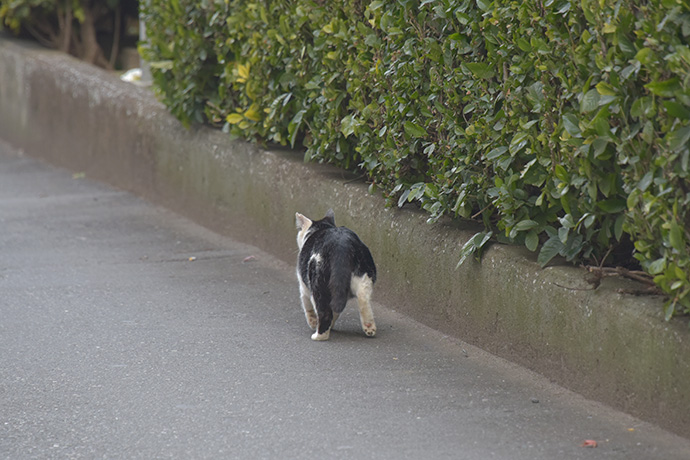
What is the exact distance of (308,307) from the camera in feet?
19.2

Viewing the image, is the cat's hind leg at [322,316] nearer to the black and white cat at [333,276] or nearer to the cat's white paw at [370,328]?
the black and white cat at [333,276]

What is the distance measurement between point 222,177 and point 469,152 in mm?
3285

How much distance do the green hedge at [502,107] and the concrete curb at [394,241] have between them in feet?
0.58

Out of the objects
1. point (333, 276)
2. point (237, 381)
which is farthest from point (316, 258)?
point (237, 381)

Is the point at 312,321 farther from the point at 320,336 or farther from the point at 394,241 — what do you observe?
the point at 394,241

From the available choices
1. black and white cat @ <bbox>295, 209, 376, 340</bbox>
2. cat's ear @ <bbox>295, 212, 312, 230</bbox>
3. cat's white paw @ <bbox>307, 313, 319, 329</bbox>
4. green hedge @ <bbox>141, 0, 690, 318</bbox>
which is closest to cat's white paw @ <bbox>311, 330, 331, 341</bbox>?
black and white cat @ <bbox>295, 209, 376, 340</bbox>

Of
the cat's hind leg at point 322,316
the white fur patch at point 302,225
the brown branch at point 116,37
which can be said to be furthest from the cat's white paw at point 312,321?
the brown branch at point 116,37

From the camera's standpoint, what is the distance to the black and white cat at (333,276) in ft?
17.9

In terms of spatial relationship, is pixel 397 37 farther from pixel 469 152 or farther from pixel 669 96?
pixel 669 96

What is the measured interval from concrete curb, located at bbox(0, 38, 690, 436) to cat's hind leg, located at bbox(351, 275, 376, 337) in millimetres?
380

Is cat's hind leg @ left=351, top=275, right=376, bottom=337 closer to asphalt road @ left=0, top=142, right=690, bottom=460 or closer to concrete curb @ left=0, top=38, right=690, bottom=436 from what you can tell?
asphalt road @ left=0, top=142, right=690, bottom=460

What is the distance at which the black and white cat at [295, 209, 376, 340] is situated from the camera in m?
5.45

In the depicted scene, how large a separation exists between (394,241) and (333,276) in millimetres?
786

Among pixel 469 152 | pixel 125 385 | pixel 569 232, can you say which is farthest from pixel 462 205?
pixel 125 385
